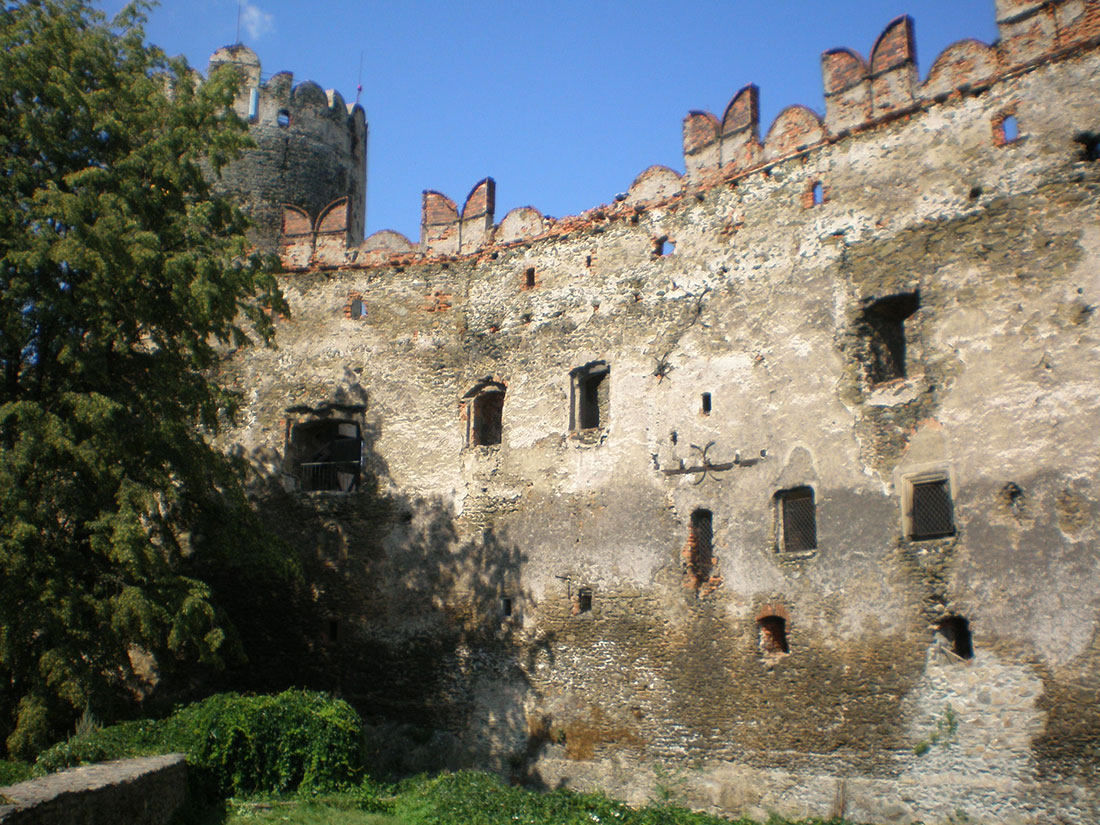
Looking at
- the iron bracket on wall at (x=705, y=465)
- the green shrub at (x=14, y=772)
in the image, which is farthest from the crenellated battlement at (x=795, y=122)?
the green shrub at (x=14, y=772)

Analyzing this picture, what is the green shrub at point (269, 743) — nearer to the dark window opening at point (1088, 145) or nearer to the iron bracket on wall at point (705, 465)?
the iron bracket on wall at point (705, 465)

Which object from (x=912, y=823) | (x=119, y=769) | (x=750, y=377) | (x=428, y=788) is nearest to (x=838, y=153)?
(x=750, y=377)

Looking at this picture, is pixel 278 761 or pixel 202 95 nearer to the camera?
pixel 278 761

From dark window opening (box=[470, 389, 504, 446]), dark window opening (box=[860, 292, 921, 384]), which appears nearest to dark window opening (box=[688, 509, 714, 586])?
dark window opening (box=[860, 292, 921, 384])

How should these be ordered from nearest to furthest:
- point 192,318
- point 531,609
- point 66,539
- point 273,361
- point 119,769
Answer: point 119,769 → point 66,539 → point 192,318 → point 531,609 → point 273,361

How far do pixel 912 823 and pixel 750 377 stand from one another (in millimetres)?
4902

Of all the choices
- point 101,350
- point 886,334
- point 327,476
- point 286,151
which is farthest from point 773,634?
point 286,151

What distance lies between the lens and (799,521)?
1098cm

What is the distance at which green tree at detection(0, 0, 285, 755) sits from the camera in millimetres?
10406

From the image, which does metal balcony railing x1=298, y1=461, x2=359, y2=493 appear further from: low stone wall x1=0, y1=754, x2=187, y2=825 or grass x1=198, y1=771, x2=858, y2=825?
low stone wall x1=0, y1=754, x2=187, y2=825

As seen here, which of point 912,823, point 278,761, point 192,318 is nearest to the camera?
point 912,823

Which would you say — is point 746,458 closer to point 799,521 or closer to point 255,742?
point 799,521

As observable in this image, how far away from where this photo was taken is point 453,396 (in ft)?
47.1

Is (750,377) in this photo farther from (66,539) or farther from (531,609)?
(66,539)
